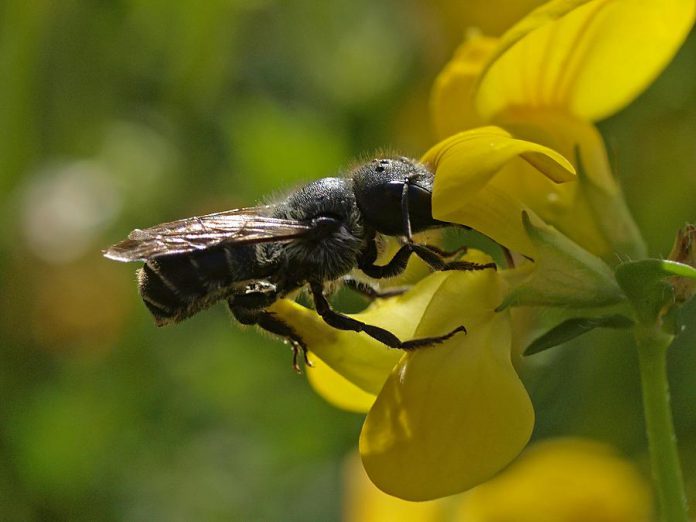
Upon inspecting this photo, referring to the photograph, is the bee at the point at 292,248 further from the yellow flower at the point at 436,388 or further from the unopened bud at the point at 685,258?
the unopened bud at the point at 685,258

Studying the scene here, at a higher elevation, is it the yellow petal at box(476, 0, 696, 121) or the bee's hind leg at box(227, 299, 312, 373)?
the yellow petal at box(476, 0, 696, 121)

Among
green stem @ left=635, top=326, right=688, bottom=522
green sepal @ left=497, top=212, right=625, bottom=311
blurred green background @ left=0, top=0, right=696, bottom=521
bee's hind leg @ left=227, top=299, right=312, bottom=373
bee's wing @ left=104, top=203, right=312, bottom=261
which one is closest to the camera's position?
green stem @ left=635, top=326, right=688, bottom=522

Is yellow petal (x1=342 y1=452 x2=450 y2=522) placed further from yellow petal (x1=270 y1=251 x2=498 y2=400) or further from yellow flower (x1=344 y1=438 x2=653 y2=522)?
yellow petal (x1=270 y1=251 x2=498 y2=400)

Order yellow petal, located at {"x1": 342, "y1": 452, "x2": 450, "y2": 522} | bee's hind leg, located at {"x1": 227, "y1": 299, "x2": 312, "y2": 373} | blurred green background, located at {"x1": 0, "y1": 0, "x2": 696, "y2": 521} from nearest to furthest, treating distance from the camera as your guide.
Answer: bee's hind leg, located at {"x1": 227, "y1": 299, "x2": 312, "y2": 373}
yellow petal, located at {"x1": 342, "y1": 452, "x2": 450, "y2": 522}
blurred green background, located at {"x1": 0, "y1": 0, "x2": 696, "y2": 521}

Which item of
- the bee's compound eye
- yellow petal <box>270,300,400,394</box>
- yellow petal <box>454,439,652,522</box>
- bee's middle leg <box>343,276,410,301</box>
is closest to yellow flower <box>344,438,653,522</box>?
yellow petal <box>454,439,652,522</box>

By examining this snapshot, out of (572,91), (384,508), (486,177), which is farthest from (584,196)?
(384,508)

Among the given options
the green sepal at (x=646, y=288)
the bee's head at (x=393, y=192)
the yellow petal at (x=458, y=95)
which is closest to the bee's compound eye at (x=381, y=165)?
the bee's head at (x=393, y=192)

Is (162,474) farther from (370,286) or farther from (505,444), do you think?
(505,444)

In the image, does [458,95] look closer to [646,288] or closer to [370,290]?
[370,290]
